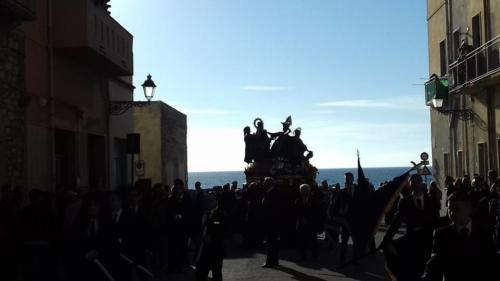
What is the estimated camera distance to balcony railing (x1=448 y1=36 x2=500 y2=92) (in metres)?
20.9

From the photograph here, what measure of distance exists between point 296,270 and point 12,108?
6.76 meters

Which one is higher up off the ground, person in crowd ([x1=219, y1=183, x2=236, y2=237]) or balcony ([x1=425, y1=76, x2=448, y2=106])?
balcony ([x1=425, y1=76, x2=448, y2=106])

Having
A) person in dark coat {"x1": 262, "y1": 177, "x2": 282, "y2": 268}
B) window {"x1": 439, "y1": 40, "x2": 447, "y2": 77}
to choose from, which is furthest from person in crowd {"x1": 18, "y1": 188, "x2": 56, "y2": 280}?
window {"x1": 439, "y1": 40, "x2": 447, "y2": 77}

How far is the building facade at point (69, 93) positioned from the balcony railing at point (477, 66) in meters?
10.3

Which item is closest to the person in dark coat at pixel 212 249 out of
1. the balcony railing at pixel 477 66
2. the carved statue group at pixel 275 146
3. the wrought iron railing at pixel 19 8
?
the wrought iron railing at pixel 19 8

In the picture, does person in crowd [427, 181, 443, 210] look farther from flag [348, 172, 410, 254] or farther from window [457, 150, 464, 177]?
window [457, 150, 464, 177]

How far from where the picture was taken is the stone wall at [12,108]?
15125 millimetres

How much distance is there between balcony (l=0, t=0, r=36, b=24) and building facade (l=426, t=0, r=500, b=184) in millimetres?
11997

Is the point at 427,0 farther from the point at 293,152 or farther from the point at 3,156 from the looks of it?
the point at 3,156

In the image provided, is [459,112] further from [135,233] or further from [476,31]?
[135,233]

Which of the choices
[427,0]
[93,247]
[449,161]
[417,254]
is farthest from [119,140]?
[417,254]

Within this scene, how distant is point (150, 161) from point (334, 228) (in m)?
19.0

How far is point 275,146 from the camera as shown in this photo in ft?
80.3

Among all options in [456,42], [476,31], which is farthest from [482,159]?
[456,42]
